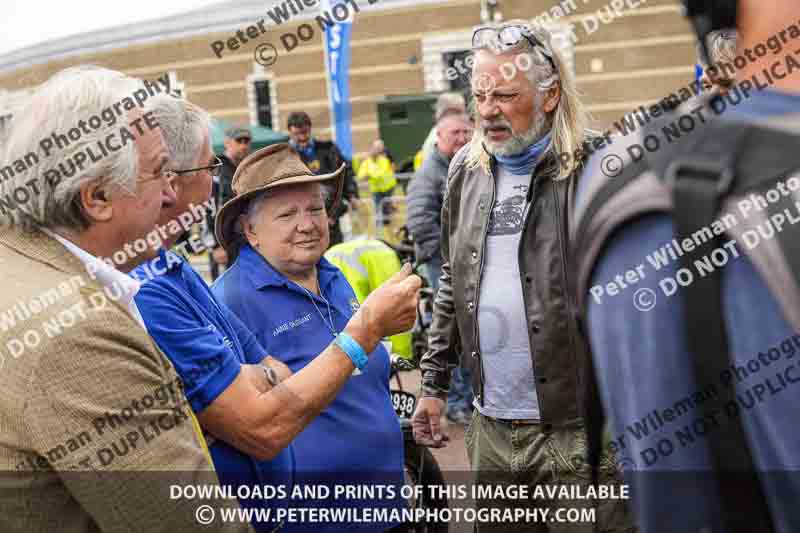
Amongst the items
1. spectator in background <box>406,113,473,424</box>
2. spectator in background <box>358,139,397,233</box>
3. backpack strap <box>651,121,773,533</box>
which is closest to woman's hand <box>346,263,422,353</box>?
backpack strap <box>651,121,773,533</box>

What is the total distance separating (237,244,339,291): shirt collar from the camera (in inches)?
Result: 113

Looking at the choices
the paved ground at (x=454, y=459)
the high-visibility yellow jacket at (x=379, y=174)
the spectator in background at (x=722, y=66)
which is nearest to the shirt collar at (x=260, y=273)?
the paved ground at (x=454, y=459)

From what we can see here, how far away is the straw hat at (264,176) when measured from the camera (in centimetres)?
291

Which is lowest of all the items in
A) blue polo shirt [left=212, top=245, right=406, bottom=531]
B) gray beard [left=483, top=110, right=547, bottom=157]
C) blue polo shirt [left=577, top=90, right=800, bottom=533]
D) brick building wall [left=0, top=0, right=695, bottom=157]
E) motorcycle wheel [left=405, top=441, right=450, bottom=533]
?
motorcycle wheel [left=405, top=441, right=450, bottom=533]

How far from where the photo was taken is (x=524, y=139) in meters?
2.82

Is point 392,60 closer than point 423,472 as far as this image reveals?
No

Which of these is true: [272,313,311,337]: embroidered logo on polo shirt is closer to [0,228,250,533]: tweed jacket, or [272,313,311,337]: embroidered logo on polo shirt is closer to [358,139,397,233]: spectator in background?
[0,228,250,533]: tweed jacket

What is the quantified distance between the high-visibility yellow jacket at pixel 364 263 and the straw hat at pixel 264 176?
6.70 feet

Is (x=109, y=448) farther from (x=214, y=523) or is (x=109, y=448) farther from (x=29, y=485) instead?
(x=214, y=523)

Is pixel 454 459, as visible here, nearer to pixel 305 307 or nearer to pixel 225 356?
pixel 305 307

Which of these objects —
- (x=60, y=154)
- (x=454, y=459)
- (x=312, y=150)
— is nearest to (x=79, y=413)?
(x=60, y=154)

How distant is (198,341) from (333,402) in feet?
2.57

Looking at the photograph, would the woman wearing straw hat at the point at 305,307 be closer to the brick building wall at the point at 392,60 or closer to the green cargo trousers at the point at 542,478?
the green cargo trousers at the point at 542,478

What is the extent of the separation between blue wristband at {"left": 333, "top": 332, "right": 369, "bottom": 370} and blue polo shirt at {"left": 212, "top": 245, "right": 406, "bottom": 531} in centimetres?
45
